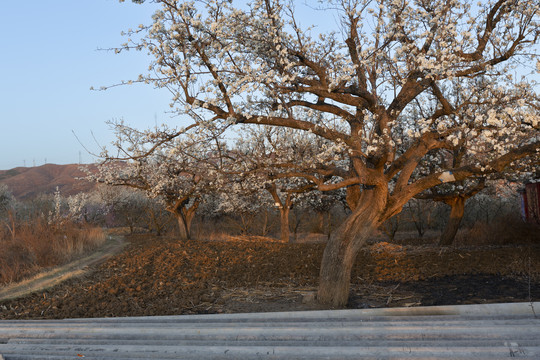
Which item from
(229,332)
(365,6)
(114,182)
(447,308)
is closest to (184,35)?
(365,6)

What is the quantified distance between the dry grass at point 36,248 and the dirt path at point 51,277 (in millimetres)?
462

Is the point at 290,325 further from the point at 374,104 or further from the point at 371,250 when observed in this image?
the point at 371,250

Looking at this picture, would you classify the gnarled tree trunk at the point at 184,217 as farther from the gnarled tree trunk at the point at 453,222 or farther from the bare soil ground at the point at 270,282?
the gnarled tree trunk at the point at 453,222

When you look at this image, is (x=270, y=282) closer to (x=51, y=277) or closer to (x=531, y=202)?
(x=51, y=277)

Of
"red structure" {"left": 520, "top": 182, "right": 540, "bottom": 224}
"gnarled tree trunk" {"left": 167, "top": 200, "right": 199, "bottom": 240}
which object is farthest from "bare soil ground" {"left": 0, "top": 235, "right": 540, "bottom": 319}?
"gnarled tree trunk" {"left": 167, "top": 200, "right": 199, "bottom": 240}

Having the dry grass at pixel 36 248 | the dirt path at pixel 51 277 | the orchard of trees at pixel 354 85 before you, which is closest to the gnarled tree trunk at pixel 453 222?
the orchard of trees at pixel 354 85

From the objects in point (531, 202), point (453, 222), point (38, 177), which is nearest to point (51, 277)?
point (453, 222)

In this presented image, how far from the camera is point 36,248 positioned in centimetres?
1191

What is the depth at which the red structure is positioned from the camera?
1372 cm

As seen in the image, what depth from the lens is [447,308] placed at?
11.1 ft

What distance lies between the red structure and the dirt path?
1306 centimetres

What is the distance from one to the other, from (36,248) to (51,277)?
2486mm

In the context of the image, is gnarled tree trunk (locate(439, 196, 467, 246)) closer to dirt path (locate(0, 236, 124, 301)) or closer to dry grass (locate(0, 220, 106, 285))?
dirt path (locate(0, 236, 124, 301))

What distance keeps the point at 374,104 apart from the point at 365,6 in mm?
1430
